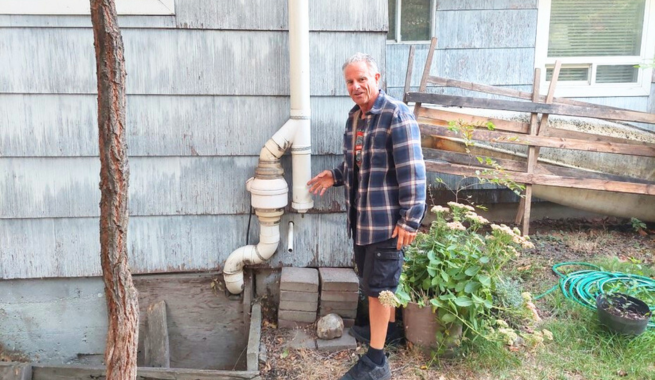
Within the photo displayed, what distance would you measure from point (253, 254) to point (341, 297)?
568mm

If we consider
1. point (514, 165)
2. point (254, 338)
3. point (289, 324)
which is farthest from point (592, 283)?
point (254, 338)

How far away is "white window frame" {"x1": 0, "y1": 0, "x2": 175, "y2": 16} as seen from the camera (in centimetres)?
255

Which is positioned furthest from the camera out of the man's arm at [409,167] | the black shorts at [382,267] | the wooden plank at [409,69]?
the wooden plank at [409,69]

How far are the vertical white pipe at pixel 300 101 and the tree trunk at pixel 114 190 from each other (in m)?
1.21

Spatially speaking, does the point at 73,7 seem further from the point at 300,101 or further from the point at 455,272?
the point at 455,272

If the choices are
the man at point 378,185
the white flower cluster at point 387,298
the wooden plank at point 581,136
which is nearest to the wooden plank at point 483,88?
the wooden plank at point 581,136

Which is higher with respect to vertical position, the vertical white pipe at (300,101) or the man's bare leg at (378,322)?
the vertical white pipe at (300,101)

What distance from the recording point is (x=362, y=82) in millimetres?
2195

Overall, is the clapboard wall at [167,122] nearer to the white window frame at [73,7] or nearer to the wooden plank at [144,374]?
the white window frame at [73,7]

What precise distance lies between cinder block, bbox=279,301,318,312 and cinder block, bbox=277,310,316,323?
0.02m

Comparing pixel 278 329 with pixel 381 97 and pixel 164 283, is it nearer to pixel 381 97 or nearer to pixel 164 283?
pixel 164 283

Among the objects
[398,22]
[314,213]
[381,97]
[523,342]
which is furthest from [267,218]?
[398,22]

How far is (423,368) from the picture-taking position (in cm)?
249

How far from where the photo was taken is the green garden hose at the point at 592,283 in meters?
3.08
